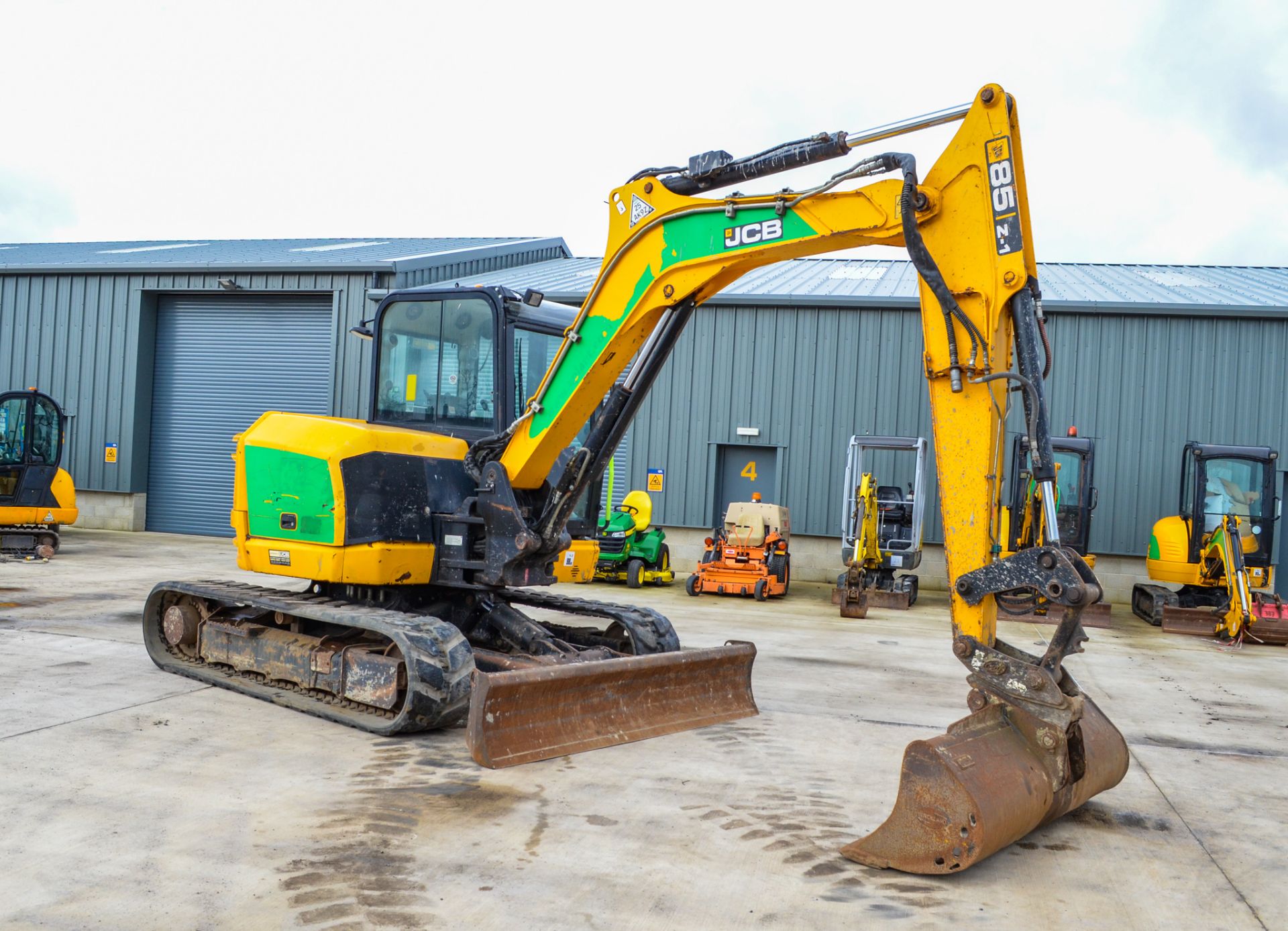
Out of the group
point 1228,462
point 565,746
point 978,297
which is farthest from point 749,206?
point 1228,462

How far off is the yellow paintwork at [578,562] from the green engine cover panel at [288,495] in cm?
162

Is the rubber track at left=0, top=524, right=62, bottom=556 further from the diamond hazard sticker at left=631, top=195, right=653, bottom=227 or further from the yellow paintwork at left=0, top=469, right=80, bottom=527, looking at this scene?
the diamond hazard sticker at left=631, top=195, right=653, bottom=227

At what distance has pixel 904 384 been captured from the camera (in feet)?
58.5

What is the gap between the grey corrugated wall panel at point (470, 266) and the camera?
69.7 feet

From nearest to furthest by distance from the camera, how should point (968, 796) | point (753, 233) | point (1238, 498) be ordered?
point (968, 796)
point (753, 233)
point (1238, 498)

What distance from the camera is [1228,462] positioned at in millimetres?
15094

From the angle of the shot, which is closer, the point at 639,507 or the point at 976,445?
the point at 976,445

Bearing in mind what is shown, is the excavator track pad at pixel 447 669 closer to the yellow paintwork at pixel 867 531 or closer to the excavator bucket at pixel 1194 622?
the yellow paintwork at pixel 867 531

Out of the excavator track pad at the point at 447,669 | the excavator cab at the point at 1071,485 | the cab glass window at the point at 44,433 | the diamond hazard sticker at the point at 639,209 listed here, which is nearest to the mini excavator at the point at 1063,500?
the excavator cab at the point at 1071,485

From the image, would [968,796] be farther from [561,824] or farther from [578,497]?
[578,497]

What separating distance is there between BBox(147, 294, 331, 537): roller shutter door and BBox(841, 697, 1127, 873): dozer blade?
18.5 m

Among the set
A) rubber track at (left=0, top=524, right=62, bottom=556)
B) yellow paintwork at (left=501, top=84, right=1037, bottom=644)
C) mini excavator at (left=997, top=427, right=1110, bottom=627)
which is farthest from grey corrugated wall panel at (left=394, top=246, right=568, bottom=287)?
yellow paintwork at (left=501, top=84, right=1037, bottom=644)

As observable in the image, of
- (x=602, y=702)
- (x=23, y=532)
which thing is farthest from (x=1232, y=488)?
(x=23, y=532)

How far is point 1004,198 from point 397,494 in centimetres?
413
